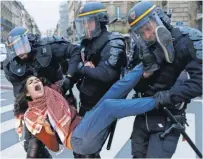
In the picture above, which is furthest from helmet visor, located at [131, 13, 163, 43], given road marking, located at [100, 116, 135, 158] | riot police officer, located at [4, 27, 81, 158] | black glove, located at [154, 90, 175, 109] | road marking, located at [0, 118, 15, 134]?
road marking, located at [0, 118, 15, 134]

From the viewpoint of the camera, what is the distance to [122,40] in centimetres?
287

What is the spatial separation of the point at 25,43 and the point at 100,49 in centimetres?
71

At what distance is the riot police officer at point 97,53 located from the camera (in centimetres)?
276

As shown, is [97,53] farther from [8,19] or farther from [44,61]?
[8,19]

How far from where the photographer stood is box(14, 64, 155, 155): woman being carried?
7.68 feet

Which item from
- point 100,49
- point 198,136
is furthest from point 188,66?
point 198,136

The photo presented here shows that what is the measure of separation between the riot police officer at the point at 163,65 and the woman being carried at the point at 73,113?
11 centimetres

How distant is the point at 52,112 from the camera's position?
111 inches

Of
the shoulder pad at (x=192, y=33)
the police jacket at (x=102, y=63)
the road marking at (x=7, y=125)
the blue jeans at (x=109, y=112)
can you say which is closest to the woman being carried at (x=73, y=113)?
the blue jeans at (x=109, y=112)

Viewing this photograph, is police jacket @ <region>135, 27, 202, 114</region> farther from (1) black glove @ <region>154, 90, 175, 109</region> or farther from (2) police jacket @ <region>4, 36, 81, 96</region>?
(2) police jacket @ <region>4, 36, 81, 96</region>

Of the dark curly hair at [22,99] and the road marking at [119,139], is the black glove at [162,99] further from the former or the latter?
the road marking at [119,139]

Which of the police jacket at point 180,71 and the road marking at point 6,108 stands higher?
the police jacket at point 180,71

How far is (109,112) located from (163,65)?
471 millimetres

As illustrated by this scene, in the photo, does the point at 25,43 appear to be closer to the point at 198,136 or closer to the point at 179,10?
the point at 198,136
